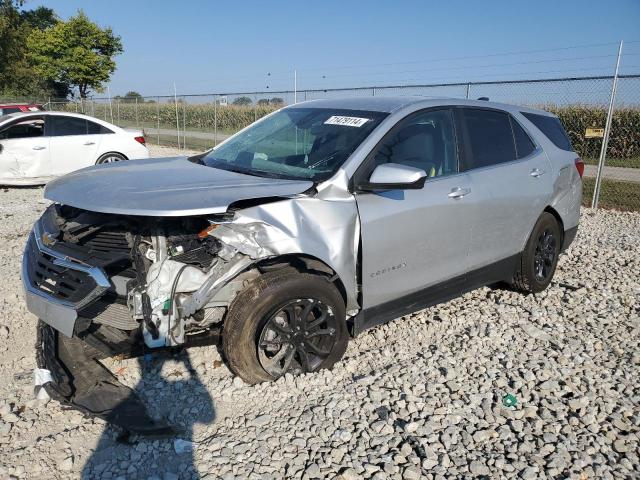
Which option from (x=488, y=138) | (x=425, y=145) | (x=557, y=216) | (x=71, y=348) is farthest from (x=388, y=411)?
(x=557, y=216)

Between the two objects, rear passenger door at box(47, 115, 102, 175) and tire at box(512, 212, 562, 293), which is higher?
rear passenger door at box(47, 115, 102, 175)

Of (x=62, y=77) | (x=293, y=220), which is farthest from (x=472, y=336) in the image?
(x=62, y=77)

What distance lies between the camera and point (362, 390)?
3383mm

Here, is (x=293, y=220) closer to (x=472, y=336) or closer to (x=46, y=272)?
(x=46, y=272)

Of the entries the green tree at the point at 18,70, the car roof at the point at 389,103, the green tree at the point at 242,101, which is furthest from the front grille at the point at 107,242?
the green tree at the point at 18,70

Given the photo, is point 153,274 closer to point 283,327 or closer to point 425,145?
point 283,327

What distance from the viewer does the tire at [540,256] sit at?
491 cm

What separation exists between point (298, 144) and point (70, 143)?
8225 millimetres

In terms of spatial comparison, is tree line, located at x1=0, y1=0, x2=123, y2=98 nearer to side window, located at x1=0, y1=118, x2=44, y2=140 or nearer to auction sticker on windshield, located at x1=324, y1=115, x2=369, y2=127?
side window, located at x1=0, y1=118, x2=44, y2=140

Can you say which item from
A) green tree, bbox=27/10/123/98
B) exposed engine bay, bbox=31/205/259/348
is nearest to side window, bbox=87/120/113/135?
exposed engine bay, bbox=31/205/259/348

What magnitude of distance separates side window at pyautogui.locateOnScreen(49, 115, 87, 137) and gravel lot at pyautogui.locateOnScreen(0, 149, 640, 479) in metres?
6.95

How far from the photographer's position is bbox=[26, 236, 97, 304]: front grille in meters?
2.94

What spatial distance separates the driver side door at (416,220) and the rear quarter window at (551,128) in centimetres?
136

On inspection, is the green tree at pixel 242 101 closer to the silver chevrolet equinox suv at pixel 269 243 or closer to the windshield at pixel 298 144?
the windshield at pixel 298 144
